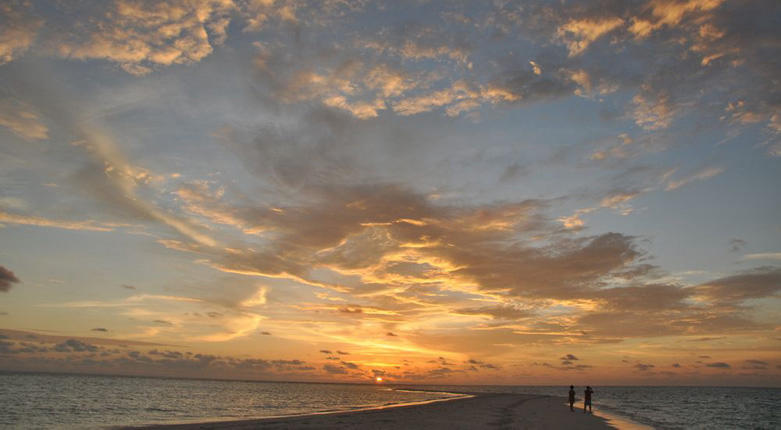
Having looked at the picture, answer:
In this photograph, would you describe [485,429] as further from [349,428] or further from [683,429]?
[683,429]

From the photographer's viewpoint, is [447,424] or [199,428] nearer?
[199,428]

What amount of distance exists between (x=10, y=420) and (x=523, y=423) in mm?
46781

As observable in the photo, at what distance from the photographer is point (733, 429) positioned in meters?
52.0

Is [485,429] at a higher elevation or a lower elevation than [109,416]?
higher

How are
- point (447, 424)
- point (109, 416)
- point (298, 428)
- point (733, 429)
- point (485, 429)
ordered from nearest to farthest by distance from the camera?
point (298, 428)
point (485, 429)
point (447, 424)
point (109, 416)
point (733, 429)

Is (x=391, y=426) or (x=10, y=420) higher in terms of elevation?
(x=391, y=426)

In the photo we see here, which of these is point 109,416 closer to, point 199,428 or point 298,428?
point 199,428

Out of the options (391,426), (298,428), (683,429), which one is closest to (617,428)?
(683,429)

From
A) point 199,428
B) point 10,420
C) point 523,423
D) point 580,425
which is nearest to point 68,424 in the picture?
point 10,420

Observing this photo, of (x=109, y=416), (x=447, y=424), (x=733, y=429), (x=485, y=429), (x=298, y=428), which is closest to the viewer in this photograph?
(x=298, y=428)

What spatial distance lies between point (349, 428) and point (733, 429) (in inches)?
1915

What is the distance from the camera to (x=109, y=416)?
46.1 m

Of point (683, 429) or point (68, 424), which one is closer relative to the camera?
point (68, 424)

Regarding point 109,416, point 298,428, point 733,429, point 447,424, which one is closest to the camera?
point 298,428
